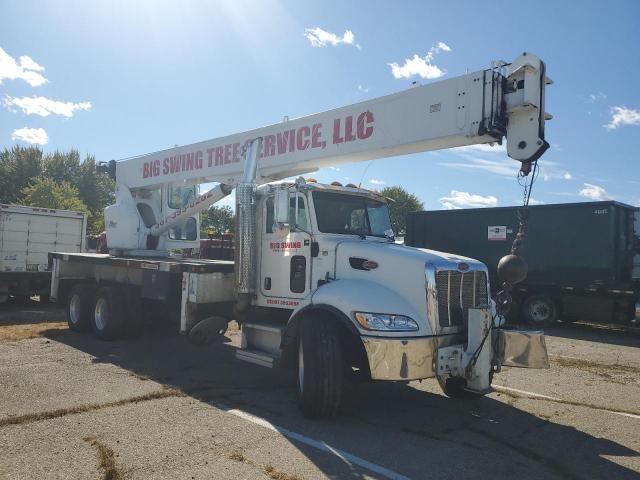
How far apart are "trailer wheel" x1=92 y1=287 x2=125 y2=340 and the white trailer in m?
6.13

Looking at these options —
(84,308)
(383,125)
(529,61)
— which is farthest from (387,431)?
(84,308)

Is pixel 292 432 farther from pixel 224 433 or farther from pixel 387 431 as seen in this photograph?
pixel 387 431

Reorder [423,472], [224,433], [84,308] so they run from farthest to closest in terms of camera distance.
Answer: [84,308] < [224,433] < [423,472]

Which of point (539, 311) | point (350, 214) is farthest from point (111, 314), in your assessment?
point (539, 311)

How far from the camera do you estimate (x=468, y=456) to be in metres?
4.62

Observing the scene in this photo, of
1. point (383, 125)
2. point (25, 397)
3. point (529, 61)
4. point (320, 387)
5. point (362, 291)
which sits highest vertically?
point (529, 61)

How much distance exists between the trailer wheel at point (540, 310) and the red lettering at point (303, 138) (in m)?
Result: 9.89

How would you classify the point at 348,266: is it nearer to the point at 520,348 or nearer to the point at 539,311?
the point at 520,348

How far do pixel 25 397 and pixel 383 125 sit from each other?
5.34 meters

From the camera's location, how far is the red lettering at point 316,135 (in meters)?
7.05

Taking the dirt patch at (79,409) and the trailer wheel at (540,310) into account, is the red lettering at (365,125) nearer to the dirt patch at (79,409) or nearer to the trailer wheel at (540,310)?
the dirt patch at (79,409)

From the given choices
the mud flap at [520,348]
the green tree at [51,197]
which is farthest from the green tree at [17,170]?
the mud flap at [520,348]

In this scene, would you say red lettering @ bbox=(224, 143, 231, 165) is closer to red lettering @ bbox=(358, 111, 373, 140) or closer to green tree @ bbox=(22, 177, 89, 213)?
red lettering @ bbox=(358, 111, 373, 140)

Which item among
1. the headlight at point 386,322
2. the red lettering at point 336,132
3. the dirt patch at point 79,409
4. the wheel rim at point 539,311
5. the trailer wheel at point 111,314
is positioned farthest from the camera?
the wheel rim at point 539,311
